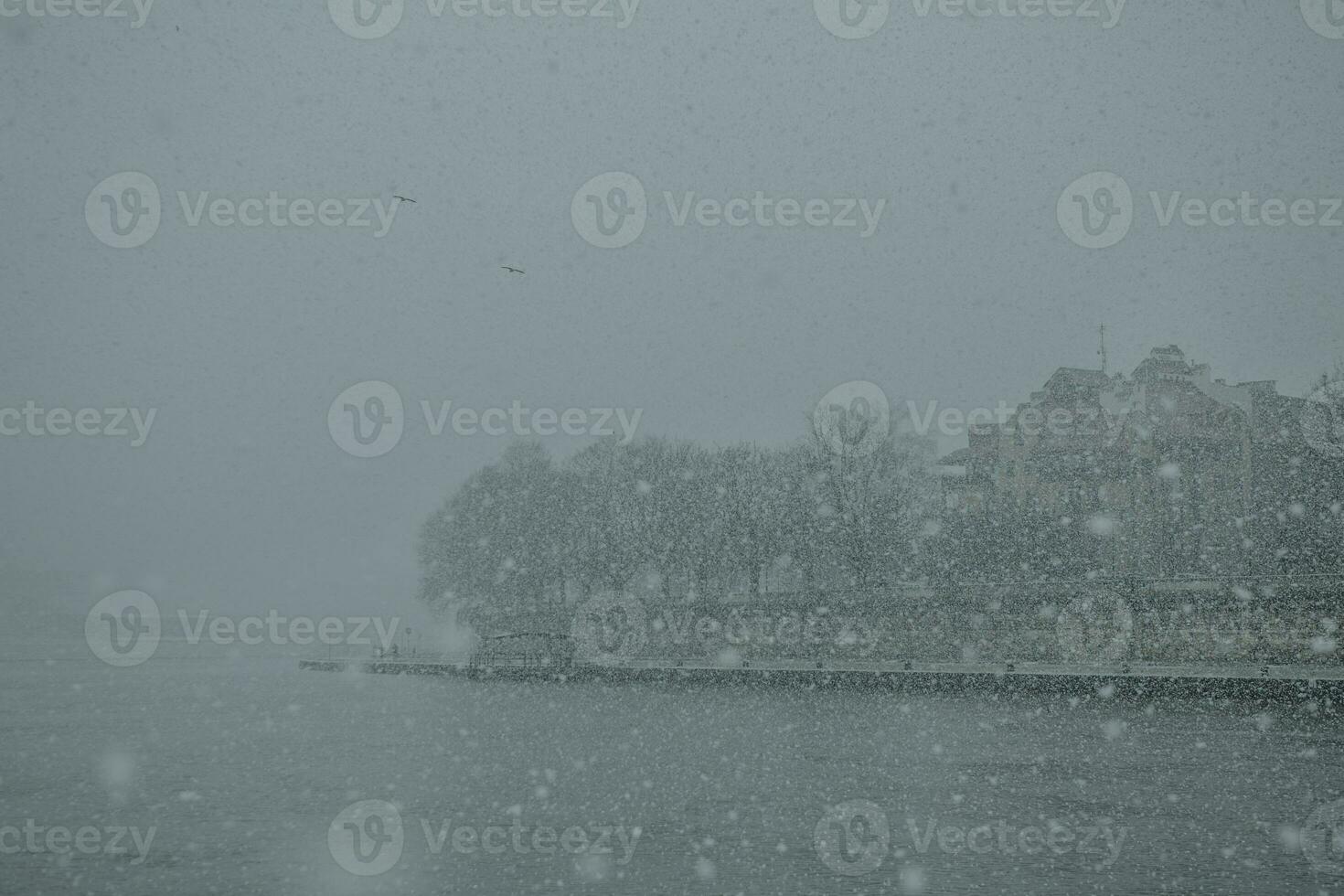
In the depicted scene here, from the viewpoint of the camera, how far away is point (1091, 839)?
1305 cm

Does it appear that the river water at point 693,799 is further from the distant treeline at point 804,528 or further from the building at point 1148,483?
the building at point 1148,483

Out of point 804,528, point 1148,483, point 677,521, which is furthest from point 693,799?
point 1148,483

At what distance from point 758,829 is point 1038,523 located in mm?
40540

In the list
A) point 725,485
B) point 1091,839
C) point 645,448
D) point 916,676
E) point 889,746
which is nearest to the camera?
point 1091,839

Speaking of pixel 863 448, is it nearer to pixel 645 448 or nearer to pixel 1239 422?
pixel 645 448

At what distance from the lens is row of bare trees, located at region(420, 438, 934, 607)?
4966 centimetres

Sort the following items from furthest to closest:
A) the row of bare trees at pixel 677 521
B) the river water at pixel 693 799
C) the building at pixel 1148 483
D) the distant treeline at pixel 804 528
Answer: the row of bare trees at pixel 677 521
the distant treeline at pixel 804 528
the building at pixel 1148 483
the river water at pixel 693 799

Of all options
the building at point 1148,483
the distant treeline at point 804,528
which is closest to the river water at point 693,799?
the distant treeline at point 804,528

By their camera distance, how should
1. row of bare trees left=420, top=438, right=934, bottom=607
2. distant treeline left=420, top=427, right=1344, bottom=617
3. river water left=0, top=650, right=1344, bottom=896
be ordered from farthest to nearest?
row of bare trees left=420, top=438, right=934, bottom=607 < distant treeline left=420, top=427, right=1344, bottom=617 < river water left=0, top=650, right=1344, bottom=896

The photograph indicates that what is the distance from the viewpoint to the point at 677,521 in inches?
2117

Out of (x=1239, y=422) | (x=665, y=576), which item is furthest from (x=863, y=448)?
(x=1239, y=422)

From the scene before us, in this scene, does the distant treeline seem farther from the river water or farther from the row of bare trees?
the river water

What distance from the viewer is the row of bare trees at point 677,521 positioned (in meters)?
49.7

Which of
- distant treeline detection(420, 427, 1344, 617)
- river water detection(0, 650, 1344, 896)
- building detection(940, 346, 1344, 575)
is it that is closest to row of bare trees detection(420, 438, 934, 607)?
distant treeline detection(420, 427, 1344, 617)
